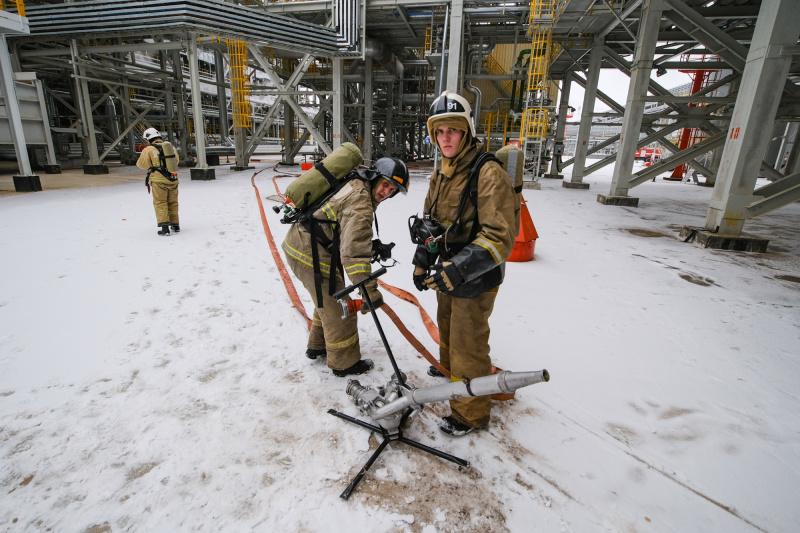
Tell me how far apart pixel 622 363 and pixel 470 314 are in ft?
5.46

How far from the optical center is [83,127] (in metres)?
12.9

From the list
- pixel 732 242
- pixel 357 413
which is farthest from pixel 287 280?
pixel 732 242

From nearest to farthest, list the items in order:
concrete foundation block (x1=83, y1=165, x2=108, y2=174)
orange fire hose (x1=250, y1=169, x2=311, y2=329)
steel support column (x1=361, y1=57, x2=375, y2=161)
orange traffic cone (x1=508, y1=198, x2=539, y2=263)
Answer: orange fire hose (x1=250, y1=169, x2=311, y2=329)
orange traffic cone (x1=508, y1=198, x2=539, y2=263)
concrete foundation block (x1=83, y1=165, x2=108, y2=174)
steel support column (x1=361, y1=57, x2=375, y2=161)

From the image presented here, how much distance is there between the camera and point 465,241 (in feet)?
7.16

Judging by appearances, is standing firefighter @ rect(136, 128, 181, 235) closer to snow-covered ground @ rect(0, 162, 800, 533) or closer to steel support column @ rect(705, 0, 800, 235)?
snow-covered ground @ rect(0, 162, 800, 533)

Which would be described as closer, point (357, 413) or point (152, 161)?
point (357, 413)

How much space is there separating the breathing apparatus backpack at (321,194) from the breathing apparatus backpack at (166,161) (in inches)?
168

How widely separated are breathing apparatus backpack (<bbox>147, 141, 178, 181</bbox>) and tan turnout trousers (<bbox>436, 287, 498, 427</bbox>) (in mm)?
5359

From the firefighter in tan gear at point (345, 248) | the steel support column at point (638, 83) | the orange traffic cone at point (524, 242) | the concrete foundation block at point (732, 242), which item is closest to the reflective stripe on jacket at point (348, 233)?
the firefighter in tan gear at point (345, 248)

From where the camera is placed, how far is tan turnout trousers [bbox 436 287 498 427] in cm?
214

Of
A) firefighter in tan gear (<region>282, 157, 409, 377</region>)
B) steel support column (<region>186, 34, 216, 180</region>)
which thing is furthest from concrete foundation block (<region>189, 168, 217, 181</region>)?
firefighter in tan gear (<region>282, 157, 409, 377</region>)

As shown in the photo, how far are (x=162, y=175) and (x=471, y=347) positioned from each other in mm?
5648

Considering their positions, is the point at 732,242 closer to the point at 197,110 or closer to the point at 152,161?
the point at 152,161

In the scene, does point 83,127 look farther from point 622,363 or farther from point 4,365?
point 622,363
